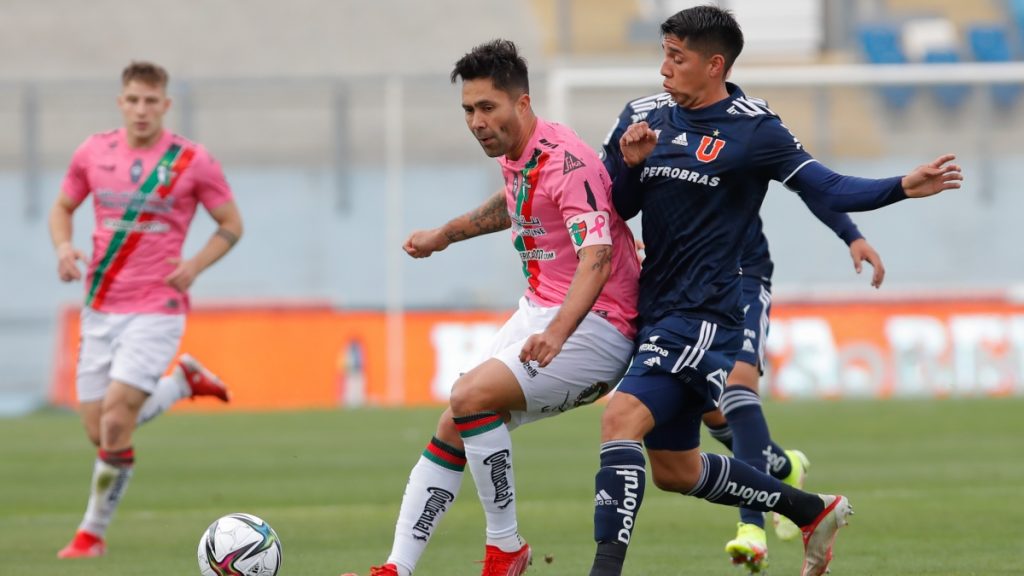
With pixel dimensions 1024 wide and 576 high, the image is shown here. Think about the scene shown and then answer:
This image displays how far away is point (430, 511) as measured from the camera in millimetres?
6555

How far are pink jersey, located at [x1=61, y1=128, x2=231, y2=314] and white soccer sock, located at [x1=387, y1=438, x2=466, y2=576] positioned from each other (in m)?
3.22

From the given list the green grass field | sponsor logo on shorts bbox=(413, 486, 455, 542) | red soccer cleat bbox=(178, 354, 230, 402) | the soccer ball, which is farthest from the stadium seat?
the soccer ball

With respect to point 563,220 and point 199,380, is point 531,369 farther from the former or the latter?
point 199,380

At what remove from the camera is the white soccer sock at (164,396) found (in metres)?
9.65

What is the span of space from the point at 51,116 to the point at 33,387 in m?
5.58

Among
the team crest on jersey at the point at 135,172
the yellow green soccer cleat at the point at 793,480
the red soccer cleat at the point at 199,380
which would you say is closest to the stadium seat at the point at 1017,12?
the red soccer cleat at the point at 199,380


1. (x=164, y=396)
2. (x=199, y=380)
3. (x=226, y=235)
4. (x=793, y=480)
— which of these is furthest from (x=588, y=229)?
(x=199, y=380)

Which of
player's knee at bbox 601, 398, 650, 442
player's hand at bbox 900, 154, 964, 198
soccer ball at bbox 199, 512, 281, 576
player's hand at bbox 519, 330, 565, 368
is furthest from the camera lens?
soccer ball at bbox 199, 512, 281, 576

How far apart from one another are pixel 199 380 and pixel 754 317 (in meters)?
4.00

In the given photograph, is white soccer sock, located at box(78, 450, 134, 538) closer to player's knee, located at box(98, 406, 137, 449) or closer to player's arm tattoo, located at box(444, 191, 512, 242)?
player's knee, located at box(98, 406, 137, 449)

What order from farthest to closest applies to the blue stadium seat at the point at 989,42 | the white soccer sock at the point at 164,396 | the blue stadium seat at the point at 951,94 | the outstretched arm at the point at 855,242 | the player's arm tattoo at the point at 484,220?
the blue stadium seat at the point at 989,42, the blue stadium seat at the point at 951,94, the white soccer sock at the point at 164,396, the outstretched arm at the point at 855,242, the player's arm tattoo at the point at 484,220

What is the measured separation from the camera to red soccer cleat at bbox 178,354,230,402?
10.3m

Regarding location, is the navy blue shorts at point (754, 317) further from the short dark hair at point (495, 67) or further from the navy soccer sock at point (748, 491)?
the short dark hair at point (495, 67)

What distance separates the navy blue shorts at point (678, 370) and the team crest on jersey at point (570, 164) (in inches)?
28.3
